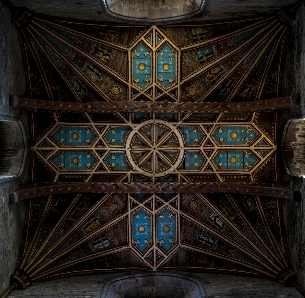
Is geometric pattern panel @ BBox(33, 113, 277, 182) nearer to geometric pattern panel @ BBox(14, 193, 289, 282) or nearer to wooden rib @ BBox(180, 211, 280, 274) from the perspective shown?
geometric pattern panel @ BBox(14, 193, 289, 282)

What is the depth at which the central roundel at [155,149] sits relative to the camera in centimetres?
1230

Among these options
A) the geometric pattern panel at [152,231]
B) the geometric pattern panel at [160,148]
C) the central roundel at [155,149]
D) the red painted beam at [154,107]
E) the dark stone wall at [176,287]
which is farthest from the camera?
the central roundel at [155,149]

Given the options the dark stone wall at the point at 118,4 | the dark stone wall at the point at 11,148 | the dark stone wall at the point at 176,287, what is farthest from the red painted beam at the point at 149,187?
the dark stone wall at the point at 118,4

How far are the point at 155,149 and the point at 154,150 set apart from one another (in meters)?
0.05

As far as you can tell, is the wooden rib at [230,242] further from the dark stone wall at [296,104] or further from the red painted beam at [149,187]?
the red painted beam at [149,187]

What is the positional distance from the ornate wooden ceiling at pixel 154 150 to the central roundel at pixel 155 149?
3 cm

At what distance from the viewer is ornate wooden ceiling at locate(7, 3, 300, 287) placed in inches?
447

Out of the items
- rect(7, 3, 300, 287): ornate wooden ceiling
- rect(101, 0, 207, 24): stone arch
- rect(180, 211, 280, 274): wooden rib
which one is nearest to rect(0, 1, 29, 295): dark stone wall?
rect(7, 3, 300, 287): ornate wooden ceiling

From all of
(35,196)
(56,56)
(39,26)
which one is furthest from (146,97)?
(35,196)

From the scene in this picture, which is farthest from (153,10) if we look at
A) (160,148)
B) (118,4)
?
(160,148)

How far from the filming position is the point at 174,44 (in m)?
11.5

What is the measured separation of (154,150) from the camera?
40.5 ft

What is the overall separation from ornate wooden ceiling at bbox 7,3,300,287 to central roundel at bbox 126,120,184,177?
3 cm

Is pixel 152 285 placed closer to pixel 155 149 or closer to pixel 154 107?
pixel 155 149
